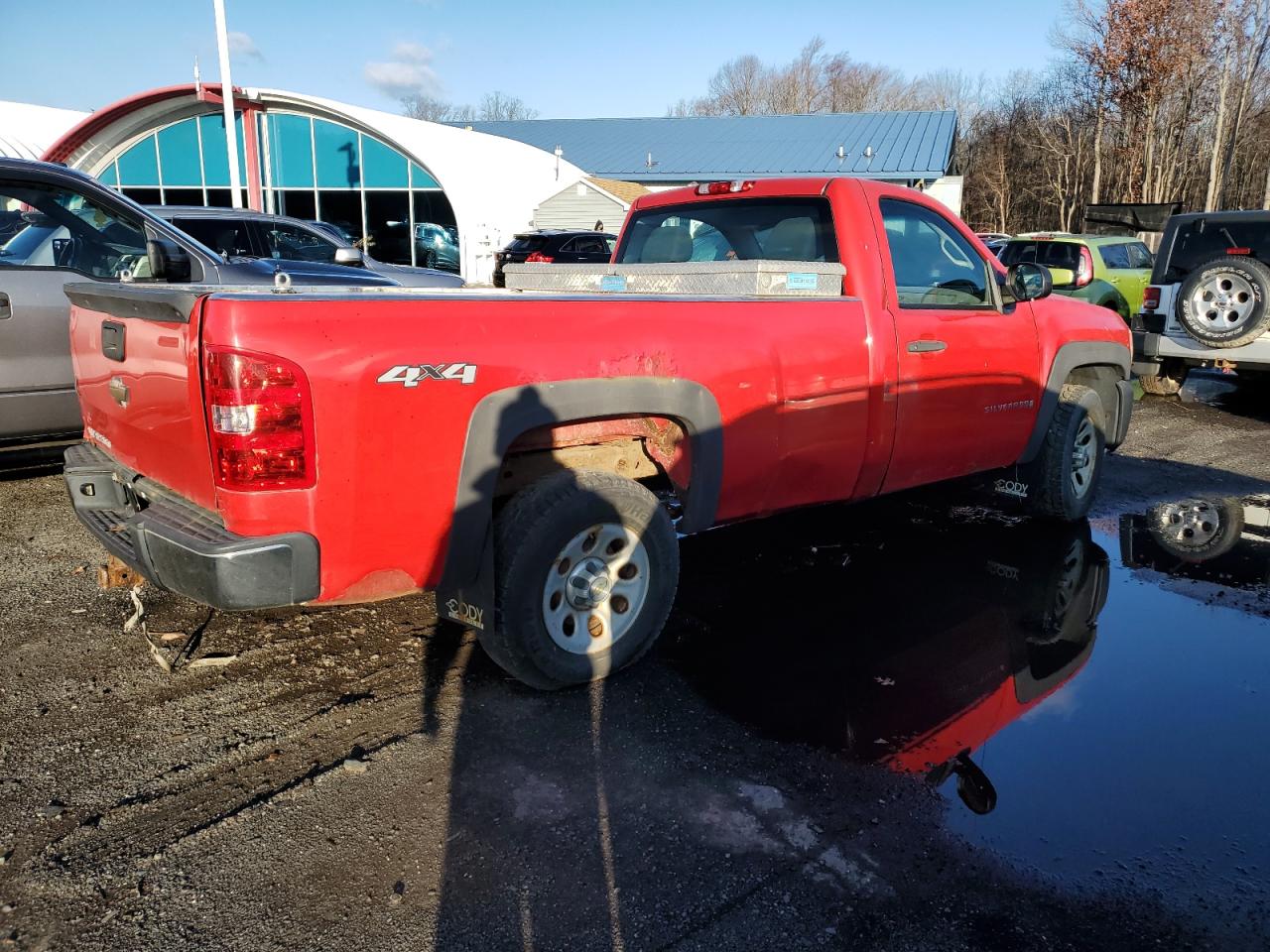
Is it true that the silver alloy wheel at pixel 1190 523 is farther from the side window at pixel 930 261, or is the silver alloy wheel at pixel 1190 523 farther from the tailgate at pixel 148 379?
the tailgate at pixel 148 379

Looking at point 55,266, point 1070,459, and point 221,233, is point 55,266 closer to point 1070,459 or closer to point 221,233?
point 221,233

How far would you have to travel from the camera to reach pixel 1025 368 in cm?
533

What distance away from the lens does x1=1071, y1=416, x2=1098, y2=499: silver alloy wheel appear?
19.6 ft

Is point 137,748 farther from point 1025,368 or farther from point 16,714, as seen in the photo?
point 1025,368

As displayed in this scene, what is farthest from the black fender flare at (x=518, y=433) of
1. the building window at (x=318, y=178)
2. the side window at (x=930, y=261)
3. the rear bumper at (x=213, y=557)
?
the building window at (x=318, y=178)

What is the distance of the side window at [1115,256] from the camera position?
572 inches

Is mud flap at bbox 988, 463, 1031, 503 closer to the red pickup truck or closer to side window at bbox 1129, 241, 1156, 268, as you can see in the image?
the red pickup truck

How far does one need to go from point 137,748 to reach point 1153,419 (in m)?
10.0

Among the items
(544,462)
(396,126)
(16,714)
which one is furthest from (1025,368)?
(396,126)

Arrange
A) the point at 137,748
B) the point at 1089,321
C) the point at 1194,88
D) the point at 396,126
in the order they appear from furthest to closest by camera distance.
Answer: the point at 1194,88 < the point at 396,126 < the point at 1089,321 < the point at 137,748

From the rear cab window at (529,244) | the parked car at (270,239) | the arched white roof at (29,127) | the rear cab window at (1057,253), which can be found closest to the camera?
the parked car at (270,239)

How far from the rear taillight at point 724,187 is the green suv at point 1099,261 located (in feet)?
31.3

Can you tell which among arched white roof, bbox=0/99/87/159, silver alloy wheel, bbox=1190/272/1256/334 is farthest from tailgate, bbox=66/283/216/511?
arched white roof, bbox=0/99/87/159

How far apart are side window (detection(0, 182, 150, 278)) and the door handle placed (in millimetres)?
4736
